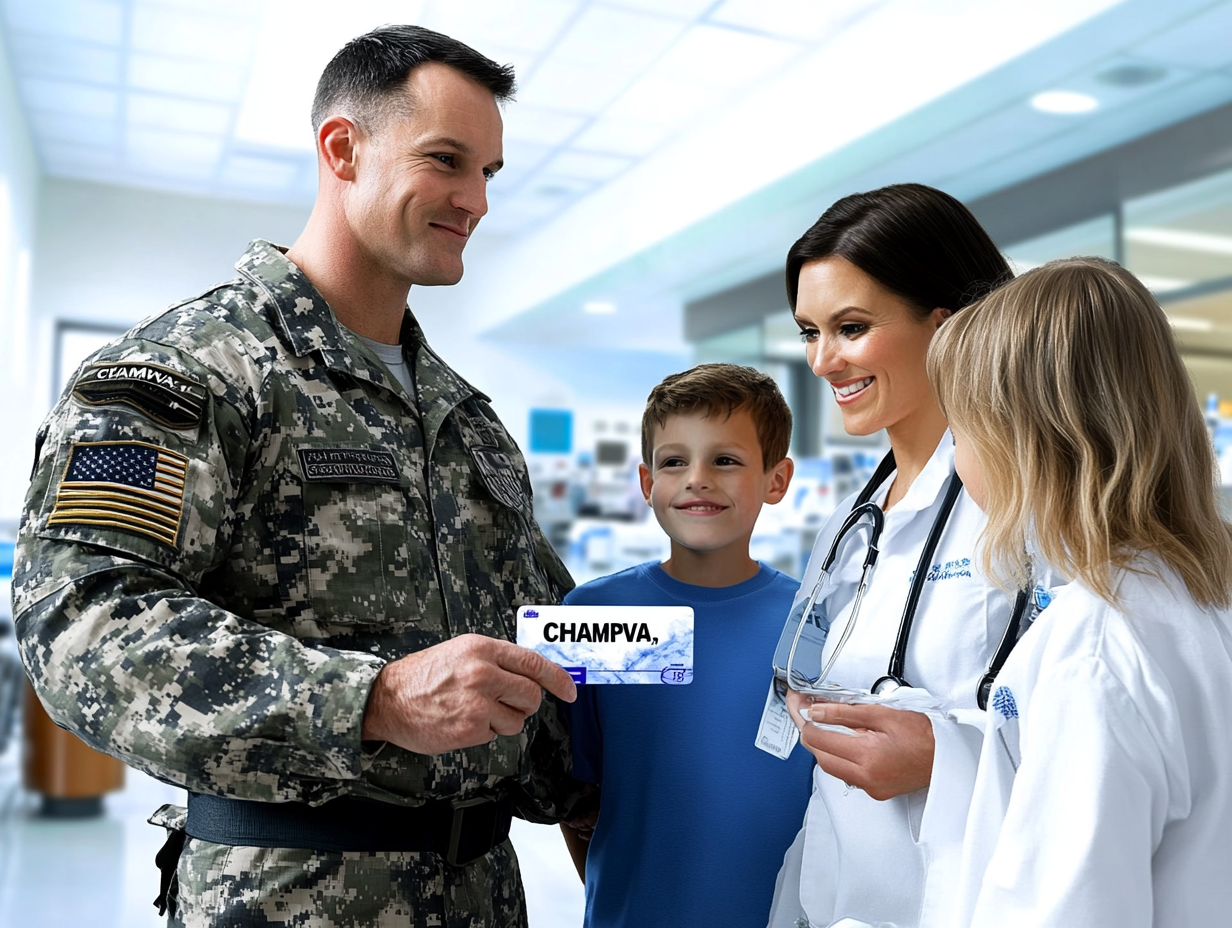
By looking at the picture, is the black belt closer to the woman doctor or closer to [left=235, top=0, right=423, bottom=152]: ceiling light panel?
the woman doctor

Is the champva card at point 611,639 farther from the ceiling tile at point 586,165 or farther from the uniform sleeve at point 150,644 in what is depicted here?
the ceiling tile at point 586,165

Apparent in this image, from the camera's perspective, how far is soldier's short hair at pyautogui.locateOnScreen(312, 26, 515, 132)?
1632 mm

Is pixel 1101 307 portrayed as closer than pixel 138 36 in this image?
Yes

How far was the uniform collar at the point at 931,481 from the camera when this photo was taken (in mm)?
1505

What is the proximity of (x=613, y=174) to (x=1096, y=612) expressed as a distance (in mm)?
7054

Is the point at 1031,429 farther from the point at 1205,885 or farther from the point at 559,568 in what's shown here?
the point at 559,568

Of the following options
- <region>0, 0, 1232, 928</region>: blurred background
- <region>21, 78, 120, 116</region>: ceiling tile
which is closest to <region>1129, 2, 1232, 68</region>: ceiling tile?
<region>0, 0, 1232, 928</region>: blurred background

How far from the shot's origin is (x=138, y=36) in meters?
5.83

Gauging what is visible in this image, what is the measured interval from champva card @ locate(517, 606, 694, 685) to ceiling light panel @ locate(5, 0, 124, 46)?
537 cm

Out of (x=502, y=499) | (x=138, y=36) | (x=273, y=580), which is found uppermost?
(x=138, y=36)

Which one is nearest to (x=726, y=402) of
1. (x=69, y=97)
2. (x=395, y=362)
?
(x=395, y=362)

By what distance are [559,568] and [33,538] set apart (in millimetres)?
839

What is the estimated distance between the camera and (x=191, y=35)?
575cm

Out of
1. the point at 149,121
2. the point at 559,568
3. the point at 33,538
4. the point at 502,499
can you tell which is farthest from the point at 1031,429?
the point at 149,121
